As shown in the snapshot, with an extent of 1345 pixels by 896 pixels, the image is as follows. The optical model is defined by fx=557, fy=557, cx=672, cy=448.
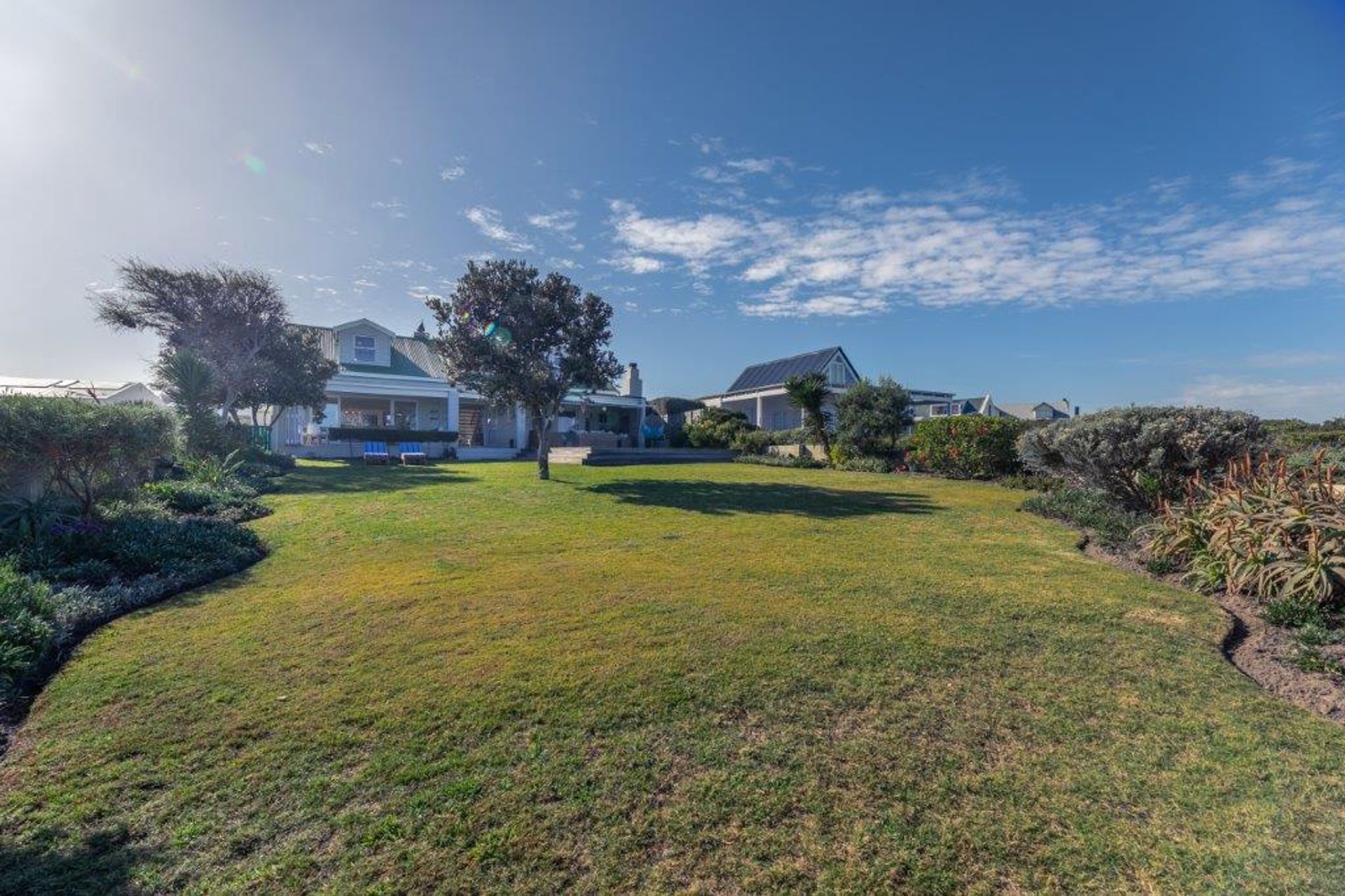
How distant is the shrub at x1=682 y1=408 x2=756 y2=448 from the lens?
2708 centimetres

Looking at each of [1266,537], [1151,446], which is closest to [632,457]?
[1151,446]

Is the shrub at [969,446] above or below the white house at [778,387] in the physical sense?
below

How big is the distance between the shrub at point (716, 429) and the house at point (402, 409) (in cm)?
370

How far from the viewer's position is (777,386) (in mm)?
34562

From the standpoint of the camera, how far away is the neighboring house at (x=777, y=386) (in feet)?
109

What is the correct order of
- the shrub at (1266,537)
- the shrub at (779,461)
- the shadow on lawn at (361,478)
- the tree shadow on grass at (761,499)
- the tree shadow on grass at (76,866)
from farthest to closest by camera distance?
the shrub at (779,461)
the shadow on lawn at (361,478)
the tree shadow on grass at (761,499)
the shrub at (1266,537)
the tree shadow on grass at (76,866)

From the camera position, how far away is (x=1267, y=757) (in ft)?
9.88

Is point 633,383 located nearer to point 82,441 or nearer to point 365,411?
point 365,411

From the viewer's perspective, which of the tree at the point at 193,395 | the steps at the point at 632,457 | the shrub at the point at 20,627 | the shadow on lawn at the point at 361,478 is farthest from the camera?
the steps at the point at 632,457

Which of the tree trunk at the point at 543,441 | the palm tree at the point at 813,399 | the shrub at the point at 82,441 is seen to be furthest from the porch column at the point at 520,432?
the shrub at the point at 82,441

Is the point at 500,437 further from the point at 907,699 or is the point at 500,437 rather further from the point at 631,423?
the point at 907,699

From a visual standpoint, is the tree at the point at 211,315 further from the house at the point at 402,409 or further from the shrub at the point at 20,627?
the shrub at the point at 20,627

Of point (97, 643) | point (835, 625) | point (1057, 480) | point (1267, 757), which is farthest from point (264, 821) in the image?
point (1057, 480)

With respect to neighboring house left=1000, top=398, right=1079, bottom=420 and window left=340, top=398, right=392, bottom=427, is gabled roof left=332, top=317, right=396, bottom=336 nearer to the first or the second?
window left=340, top=398, right=392, bottom=427
